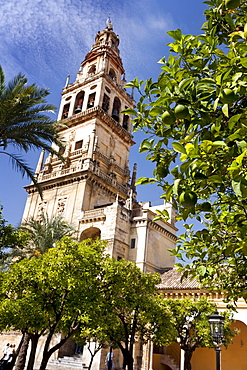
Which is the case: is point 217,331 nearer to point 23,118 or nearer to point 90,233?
point 23,118

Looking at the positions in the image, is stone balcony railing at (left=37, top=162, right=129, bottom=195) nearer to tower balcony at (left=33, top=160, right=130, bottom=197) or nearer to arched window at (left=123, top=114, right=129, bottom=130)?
tower balcony at (left=33, top=160, right=130, bottom=197)

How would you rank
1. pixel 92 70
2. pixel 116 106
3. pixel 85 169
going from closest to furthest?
pixel 85 169, pixel 116 106, pixel 92 70

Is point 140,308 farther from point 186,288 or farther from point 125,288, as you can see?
point 186,288

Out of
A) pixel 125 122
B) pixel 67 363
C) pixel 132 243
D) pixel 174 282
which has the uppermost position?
pixel 125 122

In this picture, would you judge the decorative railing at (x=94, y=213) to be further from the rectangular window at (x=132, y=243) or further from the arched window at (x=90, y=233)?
the rectangular window at (x=132, y=243)

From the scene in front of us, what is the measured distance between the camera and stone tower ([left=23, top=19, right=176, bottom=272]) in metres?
28.5

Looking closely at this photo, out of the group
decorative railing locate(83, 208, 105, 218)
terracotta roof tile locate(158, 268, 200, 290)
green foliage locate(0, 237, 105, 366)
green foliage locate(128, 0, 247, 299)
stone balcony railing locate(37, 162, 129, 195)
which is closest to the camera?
green foliage locate(128, 0, 247, 299)

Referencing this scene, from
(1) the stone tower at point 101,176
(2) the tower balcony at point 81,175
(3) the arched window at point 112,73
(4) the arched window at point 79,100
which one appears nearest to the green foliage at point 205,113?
(1) the stone tower at point 101,176

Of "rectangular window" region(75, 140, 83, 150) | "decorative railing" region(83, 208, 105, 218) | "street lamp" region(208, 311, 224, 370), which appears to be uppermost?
"rectangular window" region(75, 140, 83, 150)

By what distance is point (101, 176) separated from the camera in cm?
3344

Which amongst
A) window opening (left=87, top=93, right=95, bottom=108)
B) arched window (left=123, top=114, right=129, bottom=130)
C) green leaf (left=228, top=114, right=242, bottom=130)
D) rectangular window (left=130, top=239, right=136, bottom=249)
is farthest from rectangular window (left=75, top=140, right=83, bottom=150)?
green leaf (left=228, top=114, right=242, bottom=130)

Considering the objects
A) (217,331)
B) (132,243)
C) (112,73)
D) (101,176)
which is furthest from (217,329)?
(112,73)

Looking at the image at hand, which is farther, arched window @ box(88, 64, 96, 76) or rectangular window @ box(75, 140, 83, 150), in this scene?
arched window @ box(88, 64, 96, 76)

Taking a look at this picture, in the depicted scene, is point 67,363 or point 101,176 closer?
point 67,363
